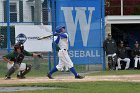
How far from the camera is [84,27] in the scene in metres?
23.3

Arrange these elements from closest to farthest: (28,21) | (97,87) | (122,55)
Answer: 1. (97,87)
2. (28,21)
3. (122,55)

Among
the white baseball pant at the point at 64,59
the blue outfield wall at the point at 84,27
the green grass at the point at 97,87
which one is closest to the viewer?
the green grass at the point at 97,87

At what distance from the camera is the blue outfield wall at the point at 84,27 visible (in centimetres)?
2314

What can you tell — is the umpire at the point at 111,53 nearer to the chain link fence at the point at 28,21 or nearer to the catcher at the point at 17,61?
the chain link fence at the point at 28,21

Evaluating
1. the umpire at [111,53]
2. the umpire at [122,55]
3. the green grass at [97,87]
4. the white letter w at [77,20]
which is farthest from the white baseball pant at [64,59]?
the umpire at [122,55]

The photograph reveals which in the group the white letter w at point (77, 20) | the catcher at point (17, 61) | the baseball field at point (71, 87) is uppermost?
the white letter w at point (77, 20)

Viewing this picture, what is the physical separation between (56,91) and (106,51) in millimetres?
10898

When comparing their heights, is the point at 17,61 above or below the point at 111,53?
above

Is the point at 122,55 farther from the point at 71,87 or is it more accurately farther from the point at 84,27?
the point at 71,87

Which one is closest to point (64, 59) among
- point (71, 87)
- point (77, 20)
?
point (71, 87)

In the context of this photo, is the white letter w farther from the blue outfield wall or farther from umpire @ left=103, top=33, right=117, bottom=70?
umpire @ left=103, top=33, right=117, bottom=70

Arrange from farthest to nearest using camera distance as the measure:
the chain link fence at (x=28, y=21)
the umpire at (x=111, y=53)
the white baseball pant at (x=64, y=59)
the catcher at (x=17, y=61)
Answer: the umpire at (x=111, y=53), the chain link fence at (x=28, y=21), the catcher at (x=17, y=61), the white baseball pant at (x=64, y=59)

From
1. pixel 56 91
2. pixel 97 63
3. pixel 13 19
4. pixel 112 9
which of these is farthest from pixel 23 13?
pixel 56 91

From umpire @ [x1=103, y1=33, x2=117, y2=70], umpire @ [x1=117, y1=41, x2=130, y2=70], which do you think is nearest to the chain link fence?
umpire @ [x1=103, y1=33, x2=117, y2=70]
